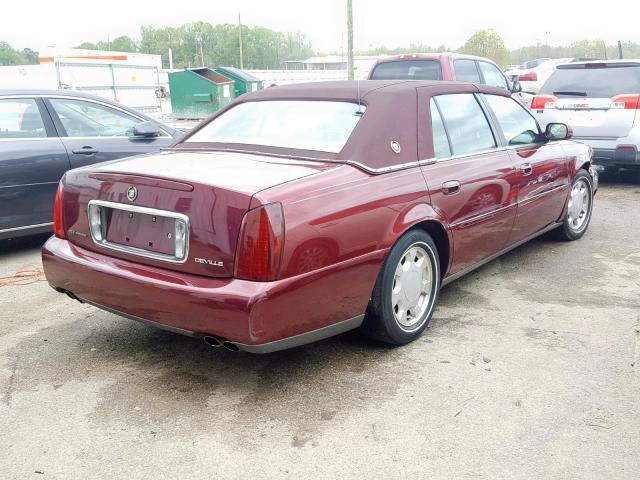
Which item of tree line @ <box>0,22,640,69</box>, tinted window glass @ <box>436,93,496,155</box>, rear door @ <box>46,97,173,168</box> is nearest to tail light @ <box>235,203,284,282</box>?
tinted window glass @ <box>436,93,496,155</box>

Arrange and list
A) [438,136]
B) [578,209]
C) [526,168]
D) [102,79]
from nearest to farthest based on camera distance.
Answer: [438,136] → [526,168] → [578,209] → [102,79]

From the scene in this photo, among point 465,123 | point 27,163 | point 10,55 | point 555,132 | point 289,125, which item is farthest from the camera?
point 10,55

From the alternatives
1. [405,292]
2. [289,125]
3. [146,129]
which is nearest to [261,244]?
[405,292]

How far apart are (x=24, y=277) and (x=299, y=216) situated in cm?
315

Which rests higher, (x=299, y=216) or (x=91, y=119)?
(x=91, y=119)

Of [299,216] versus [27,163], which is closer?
[299,216]

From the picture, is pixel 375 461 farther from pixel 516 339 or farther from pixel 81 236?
pixel 81 236

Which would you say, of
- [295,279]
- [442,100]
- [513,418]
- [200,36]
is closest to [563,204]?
[442,100]

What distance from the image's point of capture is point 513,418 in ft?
9.61

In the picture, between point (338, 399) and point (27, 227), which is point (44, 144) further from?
point (338, 399)

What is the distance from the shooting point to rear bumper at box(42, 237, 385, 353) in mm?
2814

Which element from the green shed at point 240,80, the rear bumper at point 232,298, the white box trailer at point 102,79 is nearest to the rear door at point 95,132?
the rear bumper at point 232,298

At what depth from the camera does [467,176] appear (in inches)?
161

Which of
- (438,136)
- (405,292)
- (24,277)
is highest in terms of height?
(438,136)
